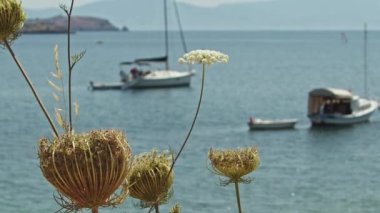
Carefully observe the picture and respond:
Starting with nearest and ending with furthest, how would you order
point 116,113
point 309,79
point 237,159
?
point 237,159 → point 116,113 → point 309,79

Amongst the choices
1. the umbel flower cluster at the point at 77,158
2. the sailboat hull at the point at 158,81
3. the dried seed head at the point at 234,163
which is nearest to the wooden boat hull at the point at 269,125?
the sailboat hull at the point at 158,81

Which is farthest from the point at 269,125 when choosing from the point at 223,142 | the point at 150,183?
the point at 150,183

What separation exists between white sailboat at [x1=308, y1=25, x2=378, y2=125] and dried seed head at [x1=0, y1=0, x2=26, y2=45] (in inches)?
2080

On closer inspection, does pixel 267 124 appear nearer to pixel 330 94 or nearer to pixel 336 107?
pixel 330 94

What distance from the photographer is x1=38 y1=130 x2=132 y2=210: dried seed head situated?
3412 millimetres

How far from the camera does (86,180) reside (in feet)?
11.1

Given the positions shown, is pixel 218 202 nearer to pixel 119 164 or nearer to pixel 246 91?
pixel 119 164

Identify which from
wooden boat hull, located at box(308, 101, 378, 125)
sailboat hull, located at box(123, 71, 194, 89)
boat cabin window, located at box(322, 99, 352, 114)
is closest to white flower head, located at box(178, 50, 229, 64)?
wooden boat hull, located at box(308, 101, 378, 125)

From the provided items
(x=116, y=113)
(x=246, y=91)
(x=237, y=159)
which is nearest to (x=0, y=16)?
(x=237, y=159)

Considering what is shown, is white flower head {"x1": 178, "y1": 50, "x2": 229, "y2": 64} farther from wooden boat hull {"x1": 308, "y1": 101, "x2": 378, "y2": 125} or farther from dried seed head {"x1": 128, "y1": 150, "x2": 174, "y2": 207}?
wooden boat hull {"x1": 308, "y1": 101, "x2": 378, "y2": 125}

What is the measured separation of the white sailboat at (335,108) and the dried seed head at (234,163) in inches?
2050

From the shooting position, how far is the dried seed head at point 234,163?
4.38 metres

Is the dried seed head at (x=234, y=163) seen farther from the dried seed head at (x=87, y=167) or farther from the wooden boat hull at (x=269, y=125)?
the wooden boat hull at (x=269, y=125)

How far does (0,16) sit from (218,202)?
98.8 feet
